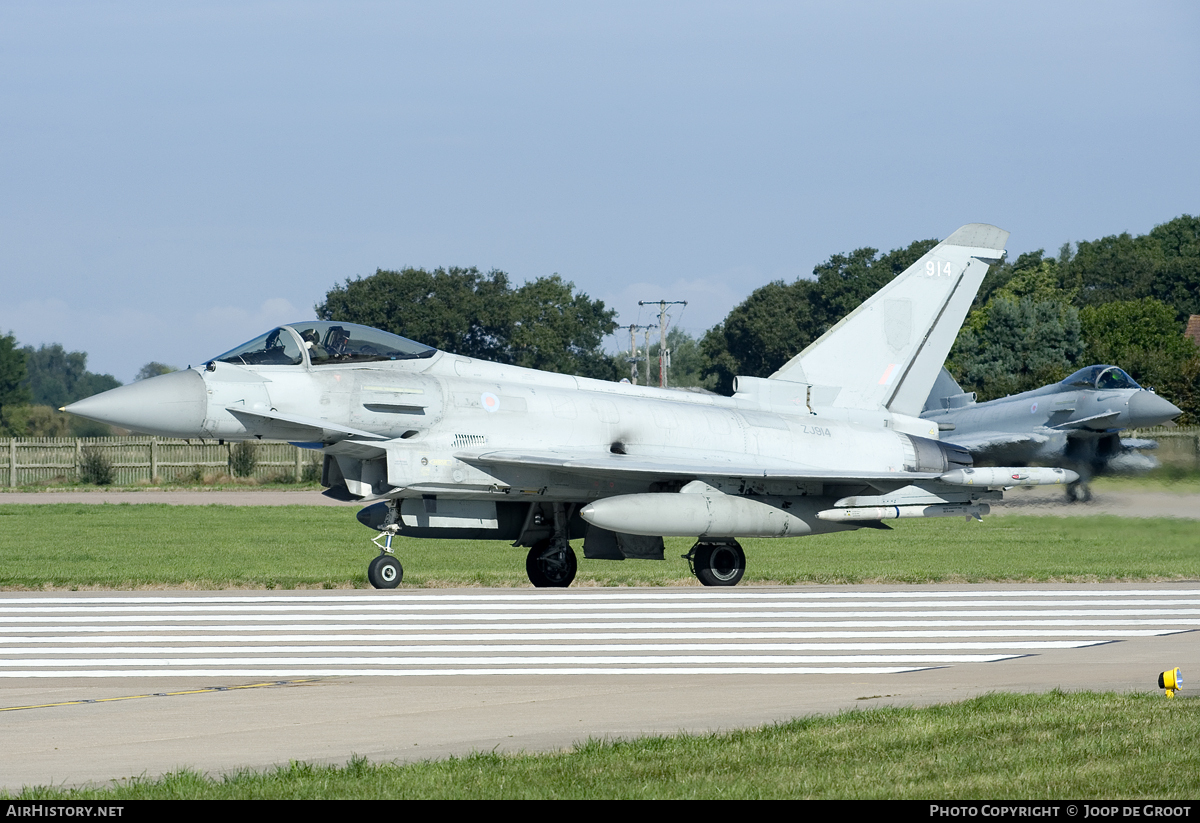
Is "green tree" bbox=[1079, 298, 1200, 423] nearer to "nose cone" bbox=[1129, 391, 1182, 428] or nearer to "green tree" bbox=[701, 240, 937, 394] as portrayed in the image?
"green tree" bbox=[701, 240, 937, 394]

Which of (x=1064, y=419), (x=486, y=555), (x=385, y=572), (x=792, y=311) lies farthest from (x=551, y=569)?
(x=792, y=311)

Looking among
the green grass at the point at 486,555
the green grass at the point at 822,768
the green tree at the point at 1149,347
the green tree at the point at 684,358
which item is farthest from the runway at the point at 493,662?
the green tree at the point at 684,358

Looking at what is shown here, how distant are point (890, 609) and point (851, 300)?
7119 centimetres

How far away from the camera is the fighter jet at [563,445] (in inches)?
645

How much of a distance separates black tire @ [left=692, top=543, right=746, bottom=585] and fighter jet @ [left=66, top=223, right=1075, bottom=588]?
0.03 meters

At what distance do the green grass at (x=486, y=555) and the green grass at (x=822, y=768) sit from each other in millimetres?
10000

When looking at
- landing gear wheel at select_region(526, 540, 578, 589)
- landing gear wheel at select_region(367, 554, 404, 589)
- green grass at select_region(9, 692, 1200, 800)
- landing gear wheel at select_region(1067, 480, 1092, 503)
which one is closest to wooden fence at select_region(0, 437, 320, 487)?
landing gear wheel at select_region(526, 540, 578, 589)

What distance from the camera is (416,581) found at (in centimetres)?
1789

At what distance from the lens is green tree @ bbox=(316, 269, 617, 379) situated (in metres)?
73.4

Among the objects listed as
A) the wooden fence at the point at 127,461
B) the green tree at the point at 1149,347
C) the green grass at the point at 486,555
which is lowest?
the green grass at the point at 486,555

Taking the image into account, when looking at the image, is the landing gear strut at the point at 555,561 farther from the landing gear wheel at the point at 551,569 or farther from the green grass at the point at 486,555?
the green grass at the point at 486,555

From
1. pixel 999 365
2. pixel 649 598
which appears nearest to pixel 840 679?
pixel 649 598

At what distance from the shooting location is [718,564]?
58.3 ft

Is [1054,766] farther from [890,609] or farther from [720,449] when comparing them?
[720,449]
